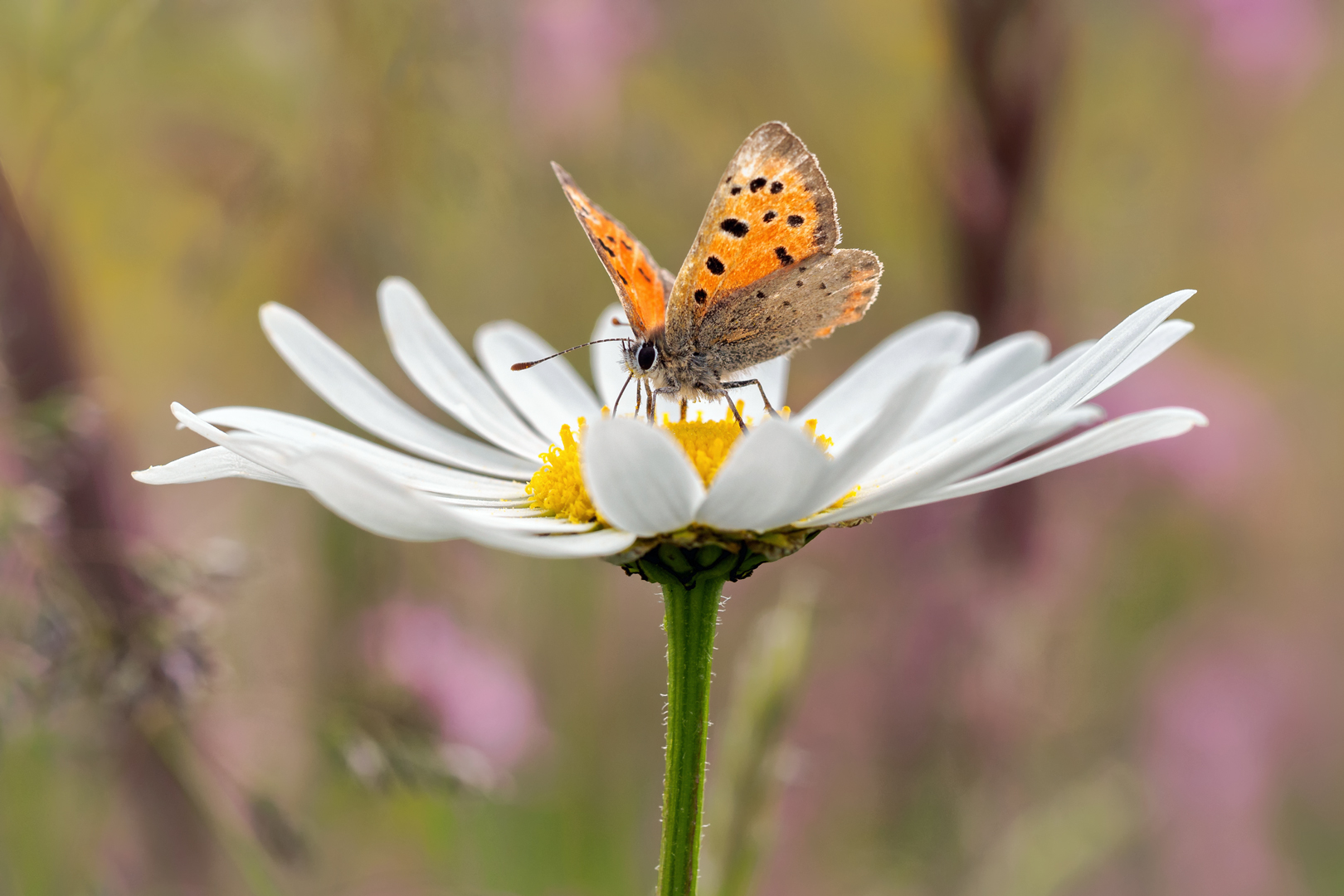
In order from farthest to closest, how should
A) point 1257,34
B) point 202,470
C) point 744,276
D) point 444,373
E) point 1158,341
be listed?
1. point 1257,34
2. point 444,373
3. point 744,276
4. point 1158,341
5. point 202,470

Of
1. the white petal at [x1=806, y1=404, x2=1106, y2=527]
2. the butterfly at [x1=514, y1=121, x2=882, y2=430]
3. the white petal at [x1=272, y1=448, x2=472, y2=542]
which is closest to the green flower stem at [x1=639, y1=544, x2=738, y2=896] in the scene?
the white petal at [x1=806, y1=404, x2=1106, y2=527]

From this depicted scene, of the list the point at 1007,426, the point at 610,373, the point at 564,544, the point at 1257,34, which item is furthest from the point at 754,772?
the point at 1257,34

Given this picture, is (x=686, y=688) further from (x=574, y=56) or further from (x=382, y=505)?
(x=574, y=56)

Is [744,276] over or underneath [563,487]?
over

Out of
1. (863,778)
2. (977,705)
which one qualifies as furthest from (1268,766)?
(977,705)

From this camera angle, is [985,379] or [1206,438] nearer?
[985,379]

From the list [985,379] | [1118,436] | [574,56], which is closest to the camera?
[1118,436]

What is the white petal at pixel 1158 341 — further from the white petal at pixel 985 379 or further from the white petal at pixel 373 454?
the white petal at pixel 373 454

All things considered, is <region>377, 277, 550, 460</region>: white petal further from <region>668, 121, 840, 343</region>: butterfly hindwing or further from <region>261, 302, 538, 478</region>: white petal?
<region>668, 121, 840, 343</region>: butterfly hindwing

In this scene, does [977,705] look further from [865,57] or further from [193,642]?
[865,57]
